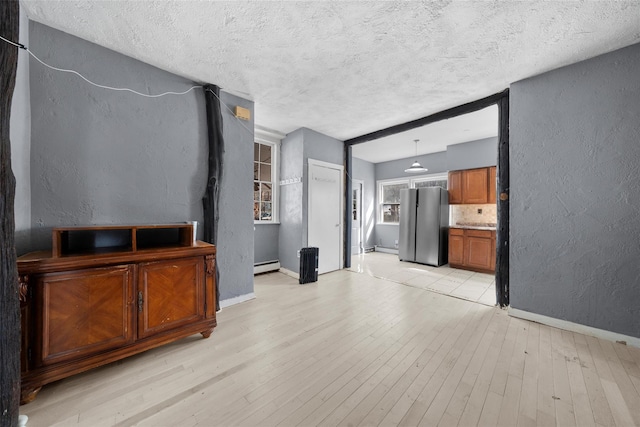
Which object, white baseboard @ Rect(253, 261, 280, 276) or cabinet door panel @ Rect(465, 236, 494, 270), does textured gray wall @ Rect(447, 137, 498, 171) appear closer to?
cabinet door panel @ Rect(465, 236, 494, 270)

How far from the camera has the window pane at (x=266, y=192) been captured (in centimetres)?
475

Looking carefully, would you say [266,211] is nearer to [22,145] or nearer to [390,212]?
[22,145]

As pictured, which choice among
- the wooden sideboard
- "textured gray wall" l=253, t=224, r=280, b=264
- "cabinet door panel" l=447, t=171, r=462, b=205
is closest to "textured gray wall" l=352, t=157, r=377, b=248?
"cabinet door panel" l=447, t=171, r=462, b=205

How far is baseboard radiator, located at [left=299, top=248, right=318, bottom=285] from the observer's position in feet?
13.1

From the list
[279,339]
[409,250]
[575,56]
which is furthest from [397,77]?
[409,250]

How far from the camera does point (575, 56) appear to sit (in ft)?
7.58

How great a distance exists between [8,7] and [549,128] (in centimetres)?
432

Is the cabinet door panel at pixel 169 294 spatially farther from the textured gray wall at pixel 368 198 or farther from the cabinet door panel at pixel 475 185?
the textured gray wall at pixel 368 198

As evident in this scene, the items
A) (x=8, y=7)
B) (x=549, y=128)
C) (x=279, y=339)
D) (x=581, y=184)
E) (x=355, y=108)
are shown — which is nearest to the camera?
(x=8, y=7)

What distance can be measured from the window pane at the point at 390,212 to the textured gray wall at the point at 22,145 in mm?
7031

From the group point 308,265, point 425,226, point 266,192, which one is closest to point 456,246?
point 425,226

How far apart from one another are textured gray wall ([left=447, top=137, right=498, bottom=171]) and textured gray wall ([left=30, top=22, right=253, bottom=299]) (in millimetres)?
4901

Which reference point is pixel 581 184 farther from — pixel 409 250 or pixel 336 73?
pixel 409 250

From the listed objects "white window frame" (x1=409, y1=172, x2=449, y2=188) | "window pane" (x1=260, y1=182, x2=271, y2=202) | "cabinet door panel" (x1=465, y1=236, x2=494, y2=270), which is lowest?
"cabinet door panel" (x1=465, y1=236, x2=494, y2=270)
